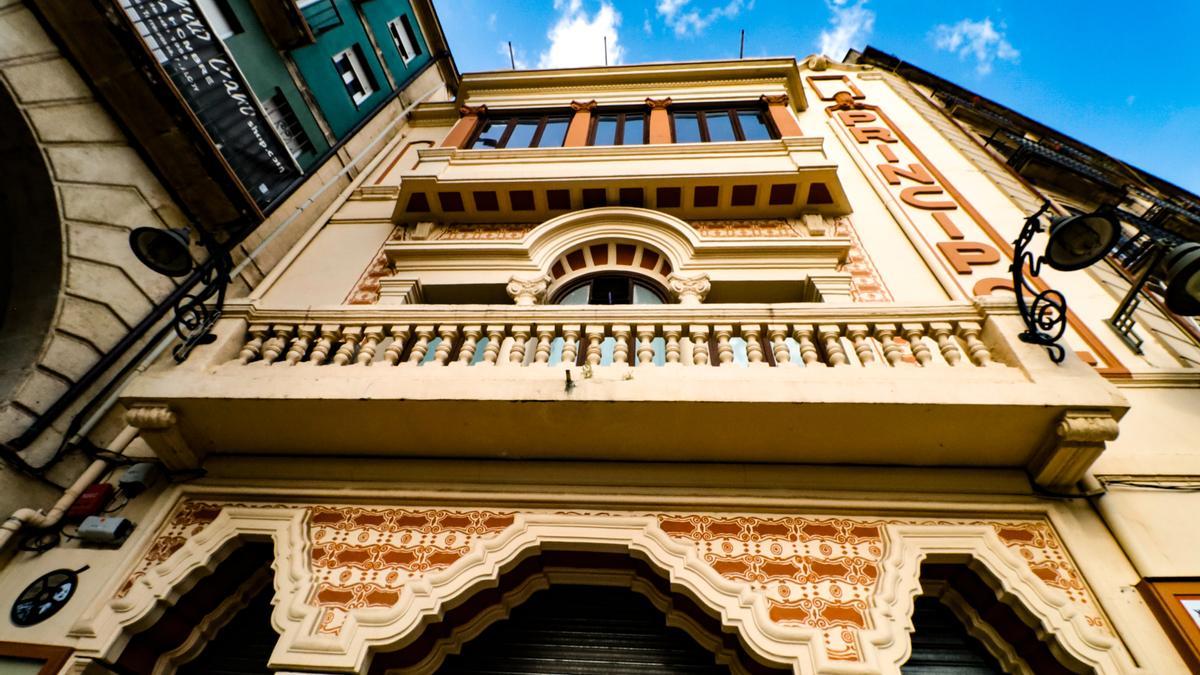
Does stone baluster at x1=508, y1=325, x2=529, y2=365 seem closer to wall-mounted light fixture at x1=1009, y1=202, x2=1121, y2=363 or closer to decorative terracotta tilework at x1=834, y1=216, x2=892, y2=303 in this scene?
wall-mounted light fixture at x1=1009, y1=202, x2=1121, y2=363

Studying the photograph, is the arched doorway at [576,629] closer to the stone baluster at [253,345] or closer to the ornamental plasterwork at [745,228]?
the stone baluster at [253,345]

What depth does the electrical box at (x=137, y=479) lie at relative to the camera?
14.5 ft

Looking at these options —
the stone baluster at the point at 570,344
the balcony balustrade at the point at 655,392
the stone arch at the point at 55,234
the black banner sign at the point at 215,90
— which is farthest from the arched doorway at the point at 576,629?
the black banner sign at the point at 215,90

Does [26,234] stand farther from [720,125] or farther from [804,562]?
[720,125]

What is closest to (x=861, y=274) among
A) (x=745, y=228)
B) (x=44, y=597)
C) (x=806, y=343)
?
(x=745, y=228)

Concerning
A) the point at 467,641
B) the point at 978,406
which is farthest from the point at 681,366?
the point at 467,641

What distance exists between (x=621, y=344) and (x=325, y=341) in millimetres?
2660

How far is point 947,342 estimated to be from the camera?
13.8 feet

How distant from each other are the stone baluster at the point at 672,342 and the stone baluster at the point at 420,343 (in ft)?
6.81

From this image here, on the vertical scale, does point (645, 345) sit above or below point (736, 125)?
below

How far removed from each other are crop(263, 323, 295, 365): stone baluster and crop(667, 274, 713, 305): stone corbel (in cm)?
405

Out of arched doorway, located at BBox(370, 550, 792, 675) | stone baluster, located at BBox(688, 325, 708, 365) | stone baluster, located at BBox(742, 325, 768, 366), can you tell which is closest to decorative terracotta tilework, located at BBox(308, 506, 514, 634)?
arched doorway, located at BBox(370, 550, 792, 675)

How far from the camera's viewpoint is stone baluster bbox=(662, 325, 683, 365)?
14.1 ft

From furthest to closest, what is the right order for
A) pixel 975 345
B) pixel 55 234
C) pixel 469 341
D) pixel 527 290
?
pixel 527 290 → pixel 55 234 → pixel 469 341 → pixel 975 345
